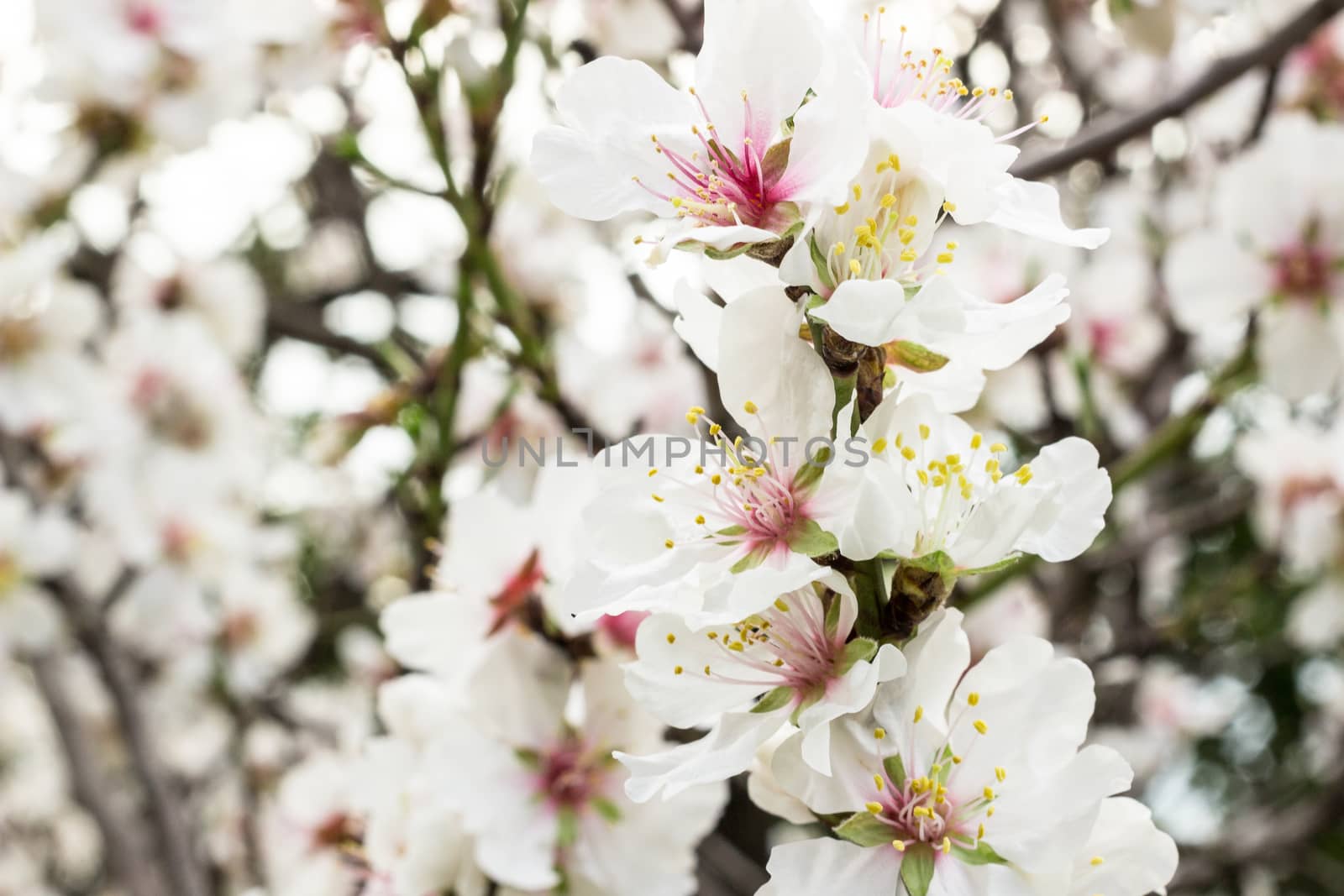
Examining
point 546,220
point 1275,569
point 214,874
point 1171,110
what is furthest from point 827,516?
point 214,874

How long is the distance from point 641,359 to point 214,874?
1132mm

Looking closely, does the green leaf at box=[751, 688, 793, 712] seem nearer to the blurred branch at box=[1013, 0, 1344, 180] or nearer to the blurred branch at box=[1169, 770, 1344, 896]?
the blurred branch at box=[1013, 0, 1344, 180]

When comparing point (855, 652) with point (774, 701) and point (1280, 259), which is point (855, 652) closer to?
point (774, 701)

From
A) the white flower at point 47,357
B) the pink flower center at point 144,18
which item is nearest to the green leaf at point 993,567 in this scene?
the pink flower center at point 144,18

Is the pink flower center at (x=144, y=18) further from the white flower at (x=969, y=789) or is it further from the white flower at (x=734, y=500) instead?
the white flower at (x=969, y=789)

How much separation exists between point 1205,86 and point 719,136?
656 mm

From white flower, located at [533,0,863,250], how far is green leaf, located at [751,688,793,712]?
0.60 feet

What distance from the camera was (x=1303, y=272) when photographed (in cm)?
111

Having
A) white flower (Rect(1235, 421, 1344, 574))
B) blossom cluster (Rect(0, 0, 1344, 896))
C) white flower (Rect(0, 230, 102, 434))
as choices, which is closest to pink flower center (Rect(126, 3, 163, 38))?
blossom cluster (Rect(0, 0, 1344, 896))

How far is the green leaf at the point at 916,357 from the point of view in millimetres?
464

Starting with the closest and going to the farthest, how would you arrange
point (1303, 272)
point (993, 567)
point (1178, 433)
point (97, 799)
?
point (993, 567)
point (1178, 433)
point (1303, 272)
point (97, 799)

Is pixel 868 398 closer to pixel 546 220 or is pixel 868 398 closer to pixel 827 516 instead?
pixel 827 516

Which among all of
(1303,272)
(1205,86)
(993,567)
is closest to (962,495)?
(993,567)

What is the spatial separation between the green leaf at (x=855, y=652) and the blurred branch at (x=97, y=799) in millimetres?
1158
